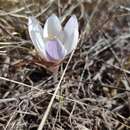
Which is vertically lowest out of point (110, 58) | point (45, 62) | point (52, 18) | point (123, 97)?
point (123, 97)

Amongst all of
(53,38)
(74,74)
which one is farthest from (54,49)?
(74,74)

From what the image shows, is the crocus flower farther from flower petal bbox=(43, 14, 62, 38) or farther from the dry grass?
the dry grass

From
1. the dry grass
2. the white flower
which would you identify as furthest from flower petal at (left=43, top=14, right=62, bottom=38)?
the dry grass

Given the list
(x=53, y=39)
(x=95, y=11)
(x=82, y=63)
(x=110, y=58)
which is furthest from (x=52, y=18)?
(x=95, y=11)

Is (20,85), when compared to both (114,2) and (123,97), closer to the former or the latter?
(123,97)

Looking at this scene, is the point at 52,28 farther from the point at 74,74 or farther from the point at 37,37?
the point at 74,74
